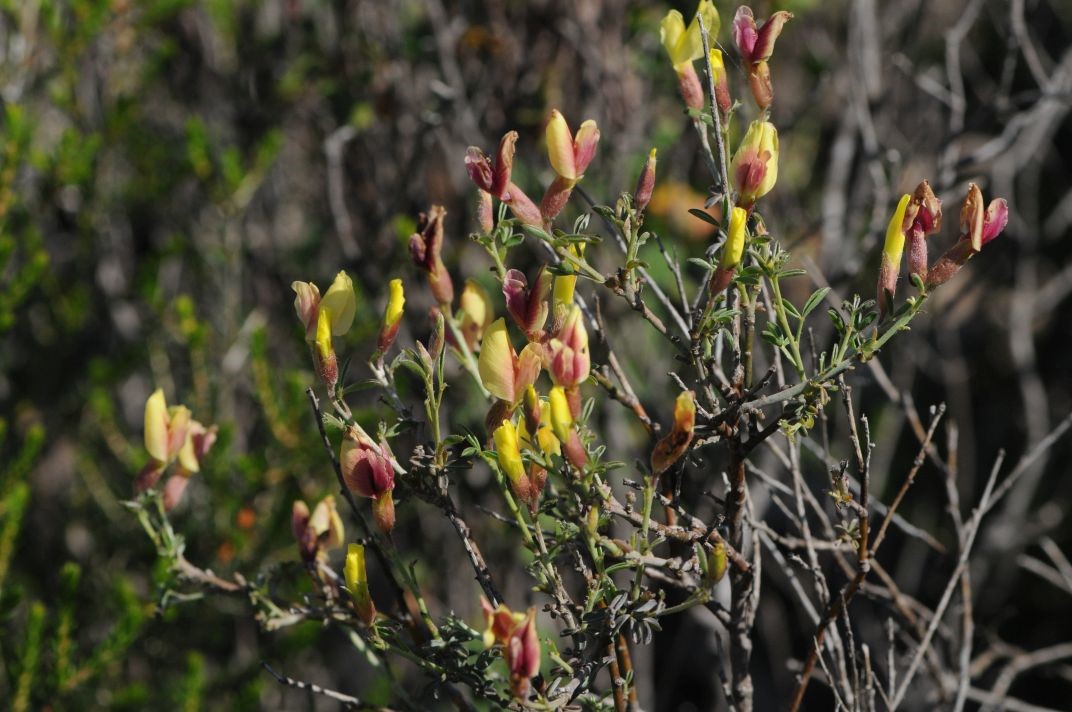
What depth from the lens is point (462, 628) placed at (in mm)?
998

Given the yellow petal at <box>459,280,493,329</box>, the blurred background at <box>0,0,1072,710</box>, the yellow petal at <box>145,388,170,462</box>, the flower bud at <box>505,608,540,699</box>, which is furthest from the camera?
the blurred background at <box>0,0,1072,710</box>

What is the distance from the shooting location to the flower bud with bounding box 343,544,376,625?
3.18 ft

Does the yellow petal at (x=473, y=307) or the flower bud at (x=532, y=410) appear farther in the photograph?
the yellow petal at (x=473, y=307)

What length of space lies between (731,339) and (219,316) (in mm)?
2089

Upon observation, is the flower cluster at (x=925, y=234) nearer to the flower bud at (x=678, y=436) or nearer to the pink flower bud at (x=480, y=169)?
the flower bud at (x=678, y=436)

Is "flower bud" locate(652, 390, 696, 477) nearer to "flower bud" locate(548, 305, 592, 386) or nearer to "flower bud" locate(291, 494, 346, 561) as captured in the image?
"flower bud" locate(548, 305, 592, 386)

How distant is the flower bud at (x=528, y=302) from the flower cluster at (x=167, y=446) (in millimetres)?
462

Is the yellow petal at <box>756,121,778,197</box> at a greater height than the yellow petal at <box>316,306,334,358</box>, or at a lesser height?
greater

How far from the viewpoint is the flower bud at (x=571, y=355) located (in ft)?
2.90

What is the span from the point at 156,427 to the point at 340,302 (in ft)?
1.15

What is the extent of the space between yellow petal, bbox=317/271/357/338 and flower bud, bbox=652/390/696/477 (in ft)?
1.09

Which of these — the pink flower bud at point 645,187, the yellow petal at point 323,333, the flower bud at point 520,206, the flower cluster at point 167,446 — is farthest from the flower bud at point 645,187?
the flower cluster at point 167,446

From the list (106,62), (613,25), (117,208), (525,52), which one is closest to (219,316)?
(117,208)

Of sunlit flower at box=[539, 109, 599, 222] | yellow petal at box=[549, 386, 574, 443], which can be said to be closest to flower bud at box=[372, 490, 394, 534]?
yellow petal at box=[549, 386, 574, 443]
